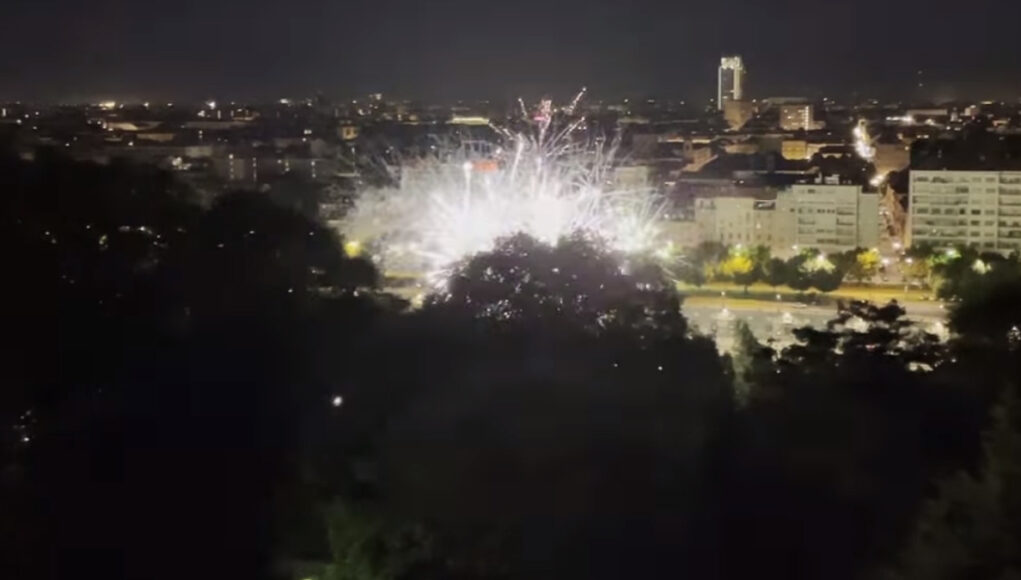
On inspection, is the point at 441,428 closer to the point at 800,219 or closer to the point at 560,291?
the point at 560,291

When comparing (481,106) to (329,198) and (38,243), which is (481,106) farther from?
(38,243)

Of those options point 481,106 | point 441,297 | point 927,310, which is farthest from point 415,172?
point 481,106

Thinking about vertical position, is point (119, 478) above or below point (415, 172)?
below

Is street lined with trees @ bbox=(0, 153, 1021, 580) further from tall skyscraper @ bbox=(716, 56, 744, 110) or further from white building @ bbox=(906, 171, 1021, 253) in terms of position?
tall skyscraper @ bbox=(716, 56, 744, 110)

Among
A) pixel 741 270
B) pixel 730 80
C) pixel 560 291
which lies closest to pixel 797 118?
pixel 730 80

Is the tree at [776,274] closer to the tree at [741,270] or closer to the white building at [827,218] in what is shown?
the tree at [741,270]

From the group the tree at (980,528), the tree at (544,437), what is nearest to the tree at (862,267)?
the tree at (544,437)
